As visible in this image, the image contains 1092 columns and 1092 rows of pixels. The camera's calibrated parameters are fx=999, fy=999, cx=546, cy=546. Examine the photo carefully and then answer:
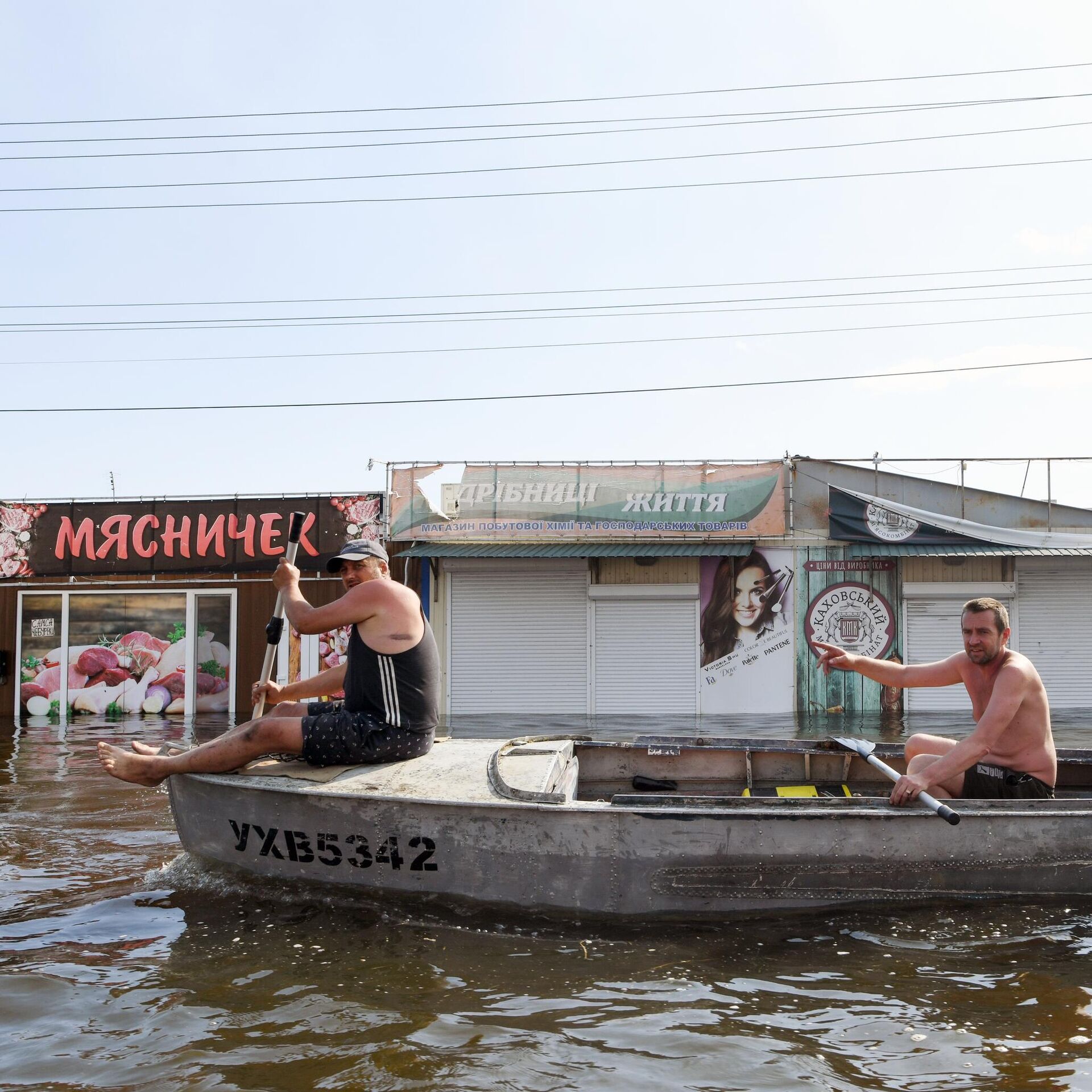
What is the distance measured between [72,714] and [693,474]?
12043mm

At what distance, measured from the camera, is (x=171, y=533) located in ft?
60.3

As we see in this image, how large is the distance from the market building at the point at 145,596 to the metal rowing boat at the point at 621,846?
1273cm

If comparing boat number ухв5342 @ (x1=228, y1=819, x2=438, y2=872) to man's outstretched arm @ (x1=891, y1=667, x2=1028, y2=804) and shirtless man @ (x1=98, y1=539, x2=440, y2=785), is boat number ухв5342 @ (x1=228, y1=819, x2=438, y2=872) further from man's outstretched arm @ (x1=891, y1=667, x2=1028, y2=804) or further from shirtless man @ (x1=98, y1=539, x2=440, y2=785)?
man's outstretched arm @ (x1=891, y1=667, x2=1028, y2=804)

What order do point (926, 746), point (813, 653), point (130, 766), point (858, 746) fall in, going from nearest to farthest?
1. point (130, 766)
2. point (926, 746)
3. point (858, 746)
4. point (813, 653)

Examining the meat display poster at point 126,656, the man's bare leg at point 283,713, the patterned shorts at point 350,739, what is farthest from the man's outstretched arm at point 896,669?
the meat display poster at point 126,656

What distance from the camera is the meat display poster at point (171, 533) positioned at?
18031 millimetres

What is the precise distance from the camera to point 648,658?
1788 centimetres

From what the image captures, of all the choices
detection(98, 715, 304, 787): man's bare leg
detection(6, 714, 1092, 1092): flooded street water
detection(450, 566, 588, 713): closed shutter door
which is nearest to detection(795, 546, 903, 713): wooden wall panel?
detection(450, 566, 588, 713): closed shutter door

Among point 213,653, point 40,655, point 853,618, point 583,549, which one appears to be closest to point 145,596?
point 213,653

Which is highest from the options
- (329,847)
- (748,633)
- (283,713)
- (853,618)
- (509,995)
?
(853,618)

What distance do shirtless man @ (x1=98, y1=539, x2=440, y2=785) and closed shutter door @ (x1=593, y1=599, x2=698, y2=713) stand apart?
1220 centimetres

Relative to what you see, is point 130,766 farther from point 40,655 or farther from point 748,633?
point 40,655

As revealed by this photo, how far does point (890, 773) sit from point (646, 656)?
478 inches

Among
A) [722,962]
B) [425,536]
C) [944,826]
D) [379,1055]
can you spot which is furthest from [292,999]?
[425,536]
